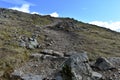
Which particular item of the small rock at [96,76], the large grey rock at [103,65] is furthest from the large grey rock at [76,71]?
the large grey rock at [103,65]

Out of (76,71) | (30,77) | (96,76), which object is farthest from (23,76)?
→ (96,76)

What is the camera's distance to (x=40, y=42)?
24.8m

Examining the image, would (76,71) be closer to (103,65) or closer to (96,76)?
(96,76)

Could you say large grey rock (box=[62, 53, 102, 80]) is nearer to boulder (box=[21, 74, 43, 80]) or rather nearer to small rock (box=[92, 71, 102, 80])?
small rock (box=[92, 71, 102, 80])

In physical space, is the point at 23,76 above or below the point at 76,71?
below

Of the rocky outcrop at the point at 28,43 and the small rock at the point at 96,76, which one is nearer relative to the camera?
the small rock at the point at 96,76

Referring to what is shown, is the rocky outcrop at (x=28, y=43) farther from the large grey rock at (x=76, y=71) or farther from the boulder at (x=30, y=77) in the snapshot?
the large grey rock at (x=76, y=71)

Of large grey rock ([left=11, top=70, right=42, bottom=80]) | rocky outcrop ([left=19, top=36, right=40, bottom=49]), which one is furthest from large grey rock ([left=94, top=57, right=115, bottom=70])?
rocky outcrop ([left=19, top=36, right=40, bottom=49])

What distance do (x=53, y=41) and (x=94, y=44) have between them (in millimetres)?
4596

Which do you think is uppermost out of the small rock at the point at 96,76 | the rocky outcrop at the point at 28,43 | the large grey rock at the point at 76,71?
the rocky outcrop at the point at 28,43

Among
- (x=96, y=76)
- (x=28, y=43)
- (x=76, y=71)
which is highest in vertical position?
(x=28, y=43)

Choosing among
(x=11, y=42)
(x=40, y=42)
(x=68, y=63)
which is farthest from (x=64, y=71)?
(x=40, y=42)

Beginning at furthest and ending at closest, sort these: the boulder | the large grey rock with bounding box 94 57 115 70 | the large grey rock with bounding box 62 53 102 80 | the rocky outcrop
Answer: the rocky outcrop → the large grey rock with bounding box 94 57 115 70 → the boulder → the large grey rock with bounding box 62 53 102 80

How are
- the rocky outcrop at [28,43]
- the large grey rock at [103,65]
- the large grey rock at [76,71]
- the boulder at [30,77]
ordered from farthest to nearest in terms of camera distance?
the rocky outcrop at [28,43]
the large grey rock at [103,65]
the boulder at [30,77]
the large grey rock at [76,71]
